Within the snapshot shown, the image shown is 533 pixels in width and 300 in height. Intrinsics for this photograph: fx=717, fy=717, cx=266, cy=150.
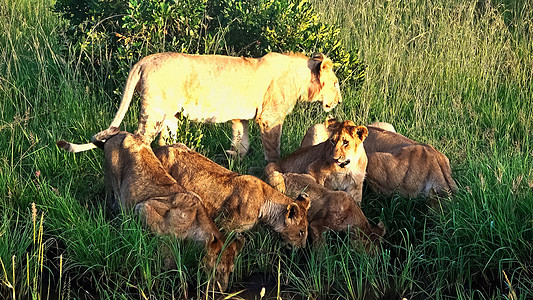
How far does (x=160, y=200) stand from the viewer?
5133 millimetres

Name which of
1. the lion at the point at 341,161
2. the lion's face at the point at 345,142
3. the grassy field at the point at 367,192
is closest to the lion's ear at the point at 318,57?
the grassy field at the point at 367,192

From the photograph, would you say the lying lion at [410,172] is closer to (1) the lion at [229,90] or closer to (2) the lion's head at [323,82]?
(1) the lion at [229,90]

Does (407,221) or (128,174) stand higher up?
(128,174)

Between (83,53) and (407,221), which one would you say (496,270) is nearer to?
(407,221)

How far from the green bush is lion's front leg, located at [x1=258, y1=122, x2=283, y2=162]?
1280 millimetres

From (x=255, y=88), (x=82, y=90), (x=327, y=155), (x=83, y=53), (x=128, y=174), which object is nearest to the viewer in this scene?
(x=128, y=174)

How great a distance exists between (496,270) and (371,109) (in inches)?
148

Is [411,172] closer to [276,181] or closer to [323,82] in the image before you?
[276,181]

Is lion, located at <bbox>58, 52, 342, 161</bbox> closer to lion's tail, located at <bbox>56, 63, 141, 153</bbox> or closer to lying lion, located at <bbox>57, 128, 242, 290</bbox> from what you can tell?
lion's tail, located at <bbox>56, 63, 141, 153</bbox>

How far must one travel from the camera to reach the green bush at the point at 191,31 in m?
7.79

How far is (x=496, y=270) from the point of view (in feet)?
16.4

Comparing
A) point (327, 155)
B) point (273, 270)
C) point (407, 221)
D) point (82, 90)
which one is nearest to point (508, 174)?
point (407, 221)

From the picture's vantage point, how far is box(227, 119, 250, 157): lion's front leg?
750 centimetres

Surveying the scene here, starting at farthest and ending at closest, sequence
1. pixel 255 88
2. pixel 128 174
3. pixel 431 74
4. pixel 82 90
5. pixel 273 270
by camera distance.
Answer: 1. pixel 431 74
2. pixel 82 90
3. pixel 255 88
4. pixel 128 174
5. pixel 273 270
